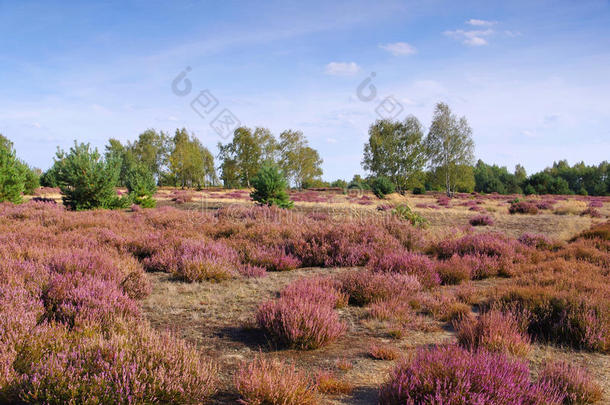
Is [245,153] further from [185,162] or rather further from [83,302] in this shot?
[83,302]

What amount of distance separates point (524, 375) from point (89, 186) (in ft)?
53.9

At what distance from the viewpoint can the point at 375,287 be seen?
18.6 ft

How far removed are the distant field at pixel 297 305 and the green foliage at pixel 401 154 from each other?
40.4m

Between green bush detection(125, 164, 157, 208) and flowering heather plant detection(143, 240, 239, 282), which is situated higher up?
green bush detection(125, 164, 157, 208)

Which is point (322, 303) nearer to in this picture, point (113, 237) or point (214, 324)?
point (214, 324)

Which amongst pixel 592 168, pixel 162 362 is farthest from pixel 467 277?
pixel 592 168

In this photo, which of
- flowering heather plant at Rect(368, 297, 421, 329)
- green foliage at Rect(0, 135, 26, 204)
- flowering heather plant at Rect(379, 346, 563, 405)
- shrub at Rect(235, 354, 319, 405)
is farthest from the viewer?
green foliage at Rect(0, 135, 26, 204)

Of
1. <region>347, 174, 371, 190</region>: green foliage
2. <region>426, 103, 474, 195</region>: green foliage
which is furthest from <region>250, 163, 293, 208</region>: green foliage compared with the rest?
<region>426, 103, 474, 195</region>: green foliage

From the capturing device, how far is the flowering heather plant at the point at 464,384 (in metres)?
2.43

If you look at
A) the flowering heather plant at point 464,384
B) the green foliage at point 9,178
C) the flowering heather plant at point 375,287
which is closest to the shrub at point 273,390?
the flowering heather plant at point 464,384

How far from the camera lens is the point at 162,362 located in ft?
9.32

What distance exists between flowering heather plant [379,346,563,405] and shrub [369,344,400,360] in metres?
0.89

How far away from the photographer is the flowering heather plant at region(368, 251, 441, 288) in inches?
258

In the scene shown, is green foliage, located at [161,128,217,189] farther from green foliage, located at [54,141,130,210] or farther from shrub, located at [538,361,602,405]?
shrub, located at [538,361,602,405]
